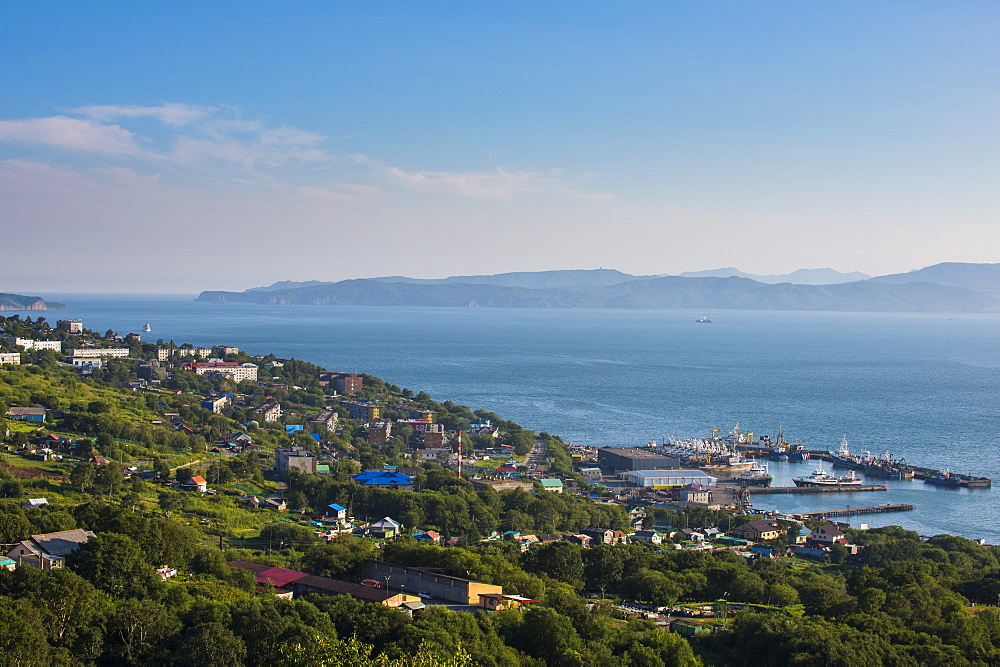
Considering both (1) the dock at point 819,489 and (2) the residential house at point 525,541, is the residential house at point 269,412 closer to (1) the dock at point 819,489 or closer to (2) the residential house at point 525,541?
(2) the residential house at point 525,541

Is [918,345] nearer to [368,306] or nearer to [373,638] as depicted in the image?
[373,638]

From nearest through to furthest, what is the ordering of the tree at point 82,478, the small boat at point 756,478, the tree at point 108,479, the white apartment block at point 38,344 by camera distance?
the tree at point 82,478 → the tree at point 108,479 → the small boat at point 756,478 → the white apartment block at point 38,344

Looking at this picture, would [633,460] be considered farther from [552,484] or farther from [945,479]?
[945,479]

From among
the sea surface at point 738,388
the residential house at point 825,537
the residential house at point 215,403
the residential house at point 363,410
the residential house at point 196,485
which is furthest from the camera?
the residential house at point 363,410

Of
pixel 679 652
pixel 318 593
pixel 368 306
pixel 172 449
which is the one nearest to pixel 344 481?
pixel 172 449

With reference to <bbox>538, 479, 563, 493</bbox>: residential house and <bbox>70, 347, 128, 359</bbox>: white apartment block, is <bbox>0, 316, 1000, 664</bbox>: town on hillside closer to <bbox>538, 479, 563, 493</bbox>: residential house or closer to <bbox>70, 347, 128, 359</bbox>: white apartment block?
<bbox>538, 479, 563, 493</bbox>: residential house

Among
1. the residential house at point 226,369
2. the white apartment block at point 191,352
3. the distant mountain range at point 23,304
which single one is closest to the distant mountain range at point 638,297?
Answer: the distant mountain range at point 23,304
